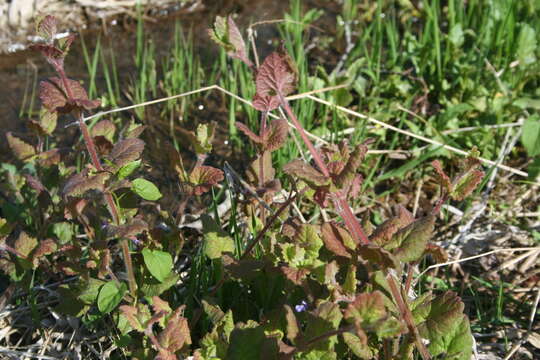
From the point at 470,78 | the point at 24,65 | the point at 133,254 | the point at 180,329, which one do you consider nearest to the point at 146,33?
the point at 24,65

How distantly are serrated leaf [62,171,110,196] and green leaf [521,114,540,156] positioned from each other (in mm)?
1601

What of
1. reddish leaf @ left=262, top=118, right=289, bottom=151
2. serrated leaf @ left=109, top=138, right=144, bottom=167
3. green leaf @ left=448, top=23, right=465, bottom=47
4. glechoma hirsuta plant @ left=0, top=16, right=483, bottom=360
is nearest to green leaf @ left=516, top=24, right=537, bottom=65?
green leaf @ left=448, top=23, right=465, bottom=47

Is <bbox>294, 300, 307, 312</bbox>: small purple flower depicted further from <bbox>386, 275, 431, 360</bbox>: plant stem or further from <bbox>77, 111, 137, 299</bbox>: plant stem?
<bbox>77, 111, 137, 299</bbox>: plant stem

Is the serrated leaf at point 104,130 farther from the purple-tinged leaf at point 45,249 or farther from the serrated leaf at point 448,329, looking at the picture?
the serrated leaf at point 448,329

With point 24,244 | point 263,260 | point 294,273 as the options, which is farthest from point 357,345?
point 24,244

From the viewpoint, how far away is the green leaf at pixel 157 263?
1726 mm

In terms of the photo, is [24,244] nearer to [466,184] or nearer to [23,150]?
[23,150]

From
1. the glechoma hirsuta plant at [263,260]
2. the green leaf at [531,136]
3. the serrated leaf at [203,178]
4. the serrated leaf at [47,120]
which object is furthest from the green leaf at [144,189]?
the green leaf at [531,136]

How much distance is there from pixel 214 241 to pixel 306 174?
565mm

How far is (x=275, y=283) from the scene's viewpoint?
1876 millimetres

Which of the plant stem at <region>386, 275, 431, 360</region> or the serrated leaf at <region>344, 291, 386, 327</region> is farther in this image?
the plant stem at <region>386, 275, 431, 360</region>

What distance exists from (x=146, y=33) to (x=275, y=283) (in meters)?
2.30

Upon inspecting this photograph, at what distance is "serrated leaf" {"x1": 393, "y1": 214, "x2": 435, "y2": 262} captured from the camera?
4.55 feet

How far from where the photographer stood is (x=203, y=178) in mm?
1812
